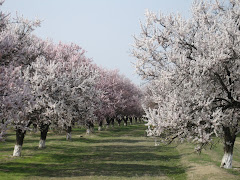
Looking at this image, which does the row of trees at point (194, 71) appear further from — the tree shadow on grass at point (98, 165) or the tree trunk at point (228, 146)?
the tree shadow on grass at point (98, 165)

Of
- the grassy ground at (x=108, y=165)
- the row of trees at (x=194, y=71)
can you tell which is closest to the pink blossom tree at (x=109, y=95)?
the grassy ground at (x=108, y=165)

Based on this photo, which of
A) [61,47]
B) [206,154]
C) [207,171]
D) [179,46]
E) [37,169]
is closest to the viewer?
[179,46]

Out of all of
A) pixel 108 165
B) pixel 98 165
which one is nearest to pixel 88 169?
pixel 98 165

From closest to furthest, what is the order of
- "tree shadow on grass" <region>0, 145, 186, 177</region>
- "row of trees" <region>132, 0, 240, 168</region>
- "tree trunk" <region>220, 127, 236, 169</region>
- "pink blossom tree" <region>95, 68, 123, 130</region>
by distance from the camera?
"row of trees" <region>132, 0, 240, 168</region>, "tree trunk" <region>220, 127, 236, 169</region>, "tree shadow on grass" <region>0, 145, 186, 177</region>, "pink blossom tree" <region>95, 68, 123, 130</region>

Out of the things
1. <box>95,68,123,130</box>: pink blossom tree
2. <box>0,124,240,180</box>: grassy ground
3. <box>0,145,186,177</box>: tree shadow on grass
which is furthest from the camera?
<box>95,68,123,130</box>: pink blossom tree

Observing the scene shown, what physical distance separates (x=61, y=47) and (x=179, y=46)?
4137 cm

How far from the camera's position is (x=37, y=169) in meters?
28.0

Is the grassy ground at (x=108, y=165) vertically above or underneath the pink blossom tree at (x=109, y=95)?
underneath

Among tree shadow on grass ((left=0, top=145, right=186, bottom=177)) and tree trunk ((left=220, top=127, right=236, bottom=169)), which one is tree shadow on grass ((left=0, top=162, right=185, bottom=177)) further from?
tree trunk ((left=220, top=127, right=236, bottom=169))

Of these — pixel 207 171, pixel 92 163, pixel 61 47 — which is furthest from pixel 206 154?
pixel 61 47

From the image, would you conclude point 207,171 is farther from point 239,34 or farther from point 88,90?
point 88,90

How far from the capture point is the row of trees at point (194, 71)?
1906 cm

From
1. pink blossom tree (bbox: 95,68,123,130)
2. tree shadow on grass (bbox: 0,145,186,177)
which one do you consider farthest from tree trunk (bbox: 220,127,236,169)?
pink blossom tree (bbox: 95,68,123,130)

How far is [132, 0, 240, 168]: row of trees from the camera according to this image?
19.1 meters
